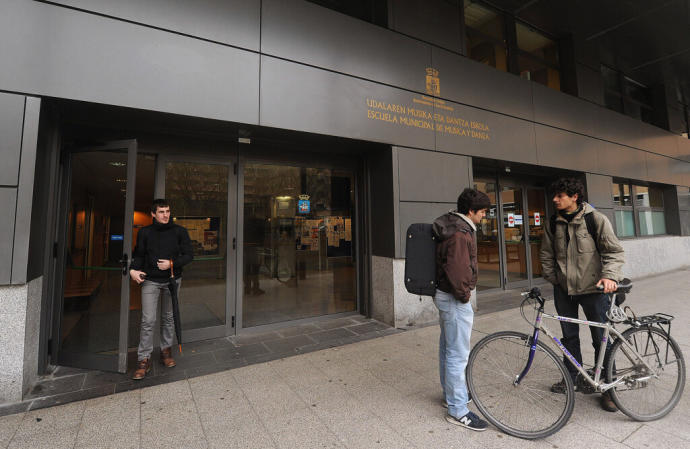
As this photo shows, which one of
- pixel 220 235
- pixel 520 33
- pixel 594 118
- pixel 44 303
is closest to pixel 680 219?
pixel 594 118

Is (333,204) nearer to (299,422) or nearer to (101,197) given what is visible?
(101,197)

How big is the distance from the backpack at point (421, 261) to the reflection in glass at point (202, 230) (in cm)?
328

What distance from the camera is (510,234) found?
8.01 m

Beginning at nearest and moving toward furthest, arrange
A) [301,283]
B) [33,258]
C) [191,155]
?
1. [33,258]
2. [191,155]
3. [301,283]

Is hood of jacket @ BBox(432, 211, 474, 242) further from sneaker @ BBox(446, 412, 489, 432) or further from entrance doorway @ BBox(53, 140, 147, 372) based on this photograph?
entrance doorway @ BBox(53, 140, 147, 372)

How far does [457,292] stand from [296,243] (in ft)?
11.8

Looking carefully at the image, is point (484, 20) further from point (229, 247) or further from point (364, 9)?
point (229, 247)

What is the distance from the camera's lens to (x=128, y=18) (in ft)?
11.8

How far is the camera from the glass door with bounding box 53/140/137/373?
11.9ft

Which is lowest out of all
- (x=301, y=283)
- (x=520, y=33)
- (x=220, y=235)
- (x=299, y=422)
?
(x=299, y=422)

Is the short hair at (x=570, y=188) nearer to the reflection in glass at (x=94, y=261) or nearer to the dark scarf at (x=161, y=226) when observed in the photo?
the dark scarf at (x=161, y=226)

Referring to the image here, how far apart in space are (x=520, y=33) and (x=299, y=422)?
395 inches

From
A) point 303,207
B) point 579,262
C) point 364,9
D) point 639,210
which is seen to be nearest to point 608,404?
point 579,262

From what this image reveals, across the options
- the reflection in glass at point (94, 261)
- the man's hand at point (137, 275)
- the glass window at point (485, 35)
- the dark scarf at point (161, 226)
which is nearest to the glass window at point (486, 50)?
the glass window at point (485, 35)
